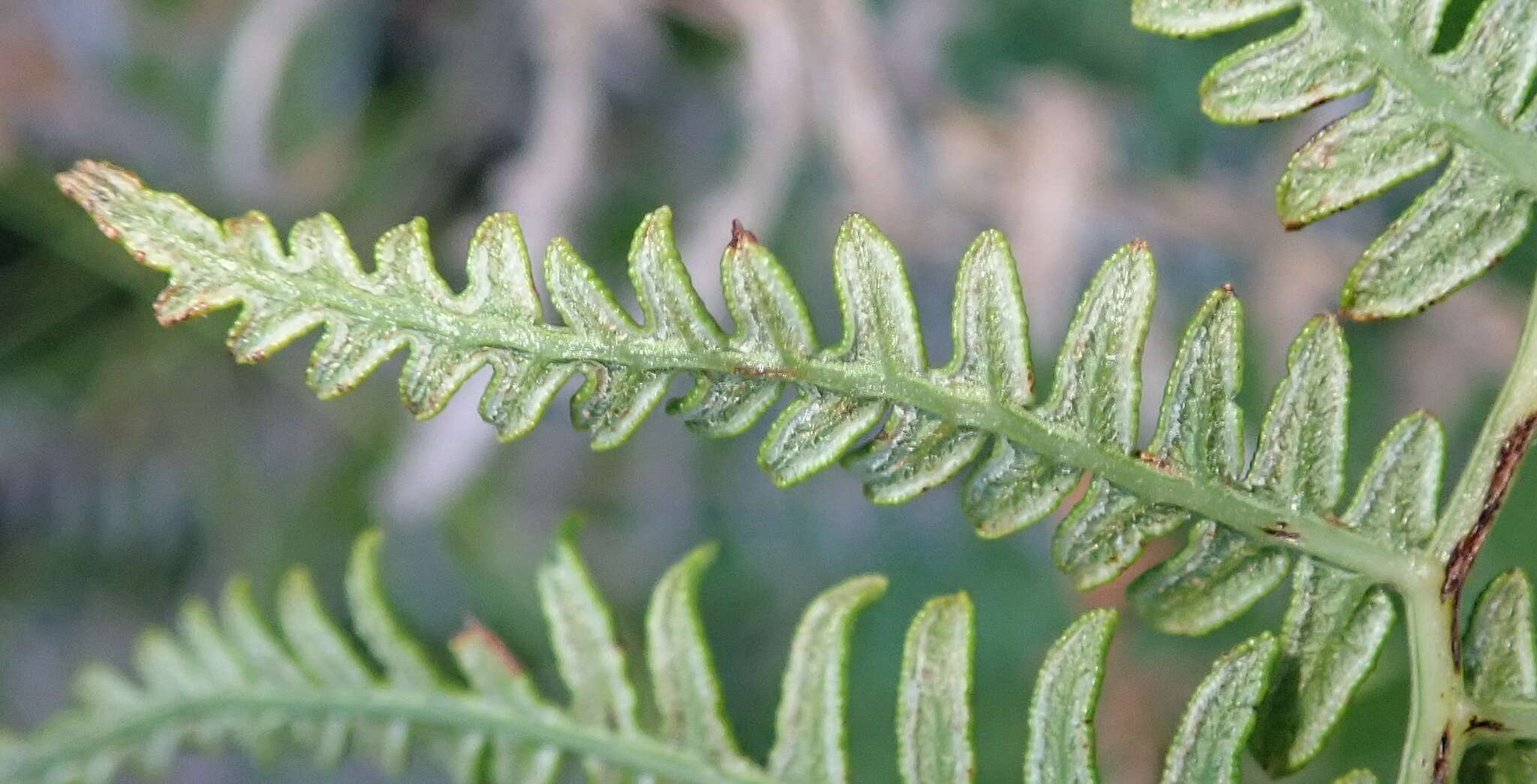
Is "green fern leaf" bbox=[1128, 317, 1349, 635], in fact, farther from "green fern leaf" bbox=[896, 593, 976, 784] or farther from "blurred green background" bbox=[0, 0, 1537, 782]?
"blurred green background" bbox=[0, 0, 1537, 782]

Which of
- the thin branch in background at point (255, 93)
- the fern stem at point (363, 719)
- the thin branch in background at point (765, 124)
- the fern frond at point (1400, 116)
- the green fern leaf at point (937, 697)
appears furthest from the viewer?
the thin branch in background at point (255, 93)

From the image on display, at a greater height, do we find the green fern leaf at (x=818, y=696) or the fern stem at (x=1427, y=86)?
the fern stem at (x=1427, y=86)

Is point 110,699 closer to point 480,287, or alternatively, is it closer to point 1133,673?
point 480,287

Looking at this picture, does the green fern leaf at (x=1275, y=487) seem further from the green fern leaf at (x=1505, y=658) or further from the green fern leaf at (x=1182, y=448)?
the green fern leaf at (x=1505, y=658)

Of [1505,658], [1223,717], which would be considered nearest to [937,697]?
[1223,717]

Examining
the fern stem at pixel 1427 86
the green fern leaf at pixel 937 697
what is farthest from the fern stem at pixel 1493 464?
the green fern leaf at pixel 937 697

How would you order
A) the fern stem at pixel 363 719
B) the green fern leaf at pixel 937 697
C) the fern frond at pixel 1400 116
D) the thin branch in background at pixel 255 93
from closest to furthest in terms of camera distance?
the fern frond at pixel 1400 116, the green fern leaf at pixel 937 697, the fern stem at pixel 363 719, the thin branch in background at pixel 255 93

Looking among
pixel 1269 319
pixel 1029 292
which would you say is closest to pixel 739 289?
pixel 1029 292

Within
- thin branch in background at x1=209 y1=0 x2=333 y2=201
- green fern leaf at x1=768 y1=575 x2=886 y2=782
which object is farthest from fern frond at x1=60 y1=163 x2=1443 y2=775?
thin branch in background at x1=209 y1=0 x2=333 y2=201
